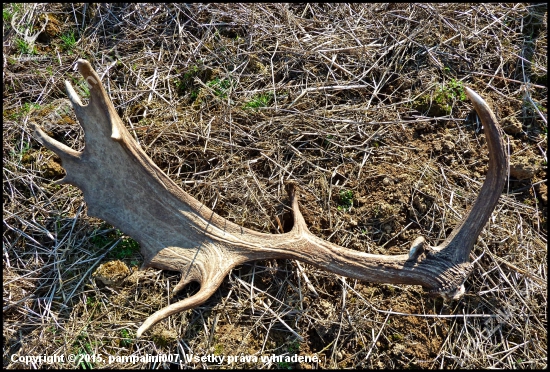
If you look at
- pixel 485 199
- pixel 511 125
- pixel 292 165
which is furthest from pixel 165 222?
pixel 511 125

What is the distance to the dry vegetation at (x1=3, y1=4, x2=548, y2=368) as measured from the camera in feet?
9.12

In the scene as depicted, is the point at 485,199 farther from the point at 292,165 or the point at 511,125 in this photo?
the point at 292,165

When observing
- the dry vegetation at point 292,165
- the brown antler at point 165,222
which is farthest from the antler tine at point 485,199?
the dry vegetation at point 292,165

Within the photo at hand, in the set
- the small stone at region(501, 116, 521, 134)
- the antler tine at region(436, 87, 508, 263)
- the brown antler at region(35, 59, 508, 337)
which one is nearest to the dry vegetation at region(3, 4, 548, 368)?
the small stone at region(501, 116, 521, 134)

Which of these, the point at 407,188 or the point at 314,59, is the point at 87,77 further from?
the point at 407,188

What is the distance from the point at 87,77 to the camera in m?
2.44

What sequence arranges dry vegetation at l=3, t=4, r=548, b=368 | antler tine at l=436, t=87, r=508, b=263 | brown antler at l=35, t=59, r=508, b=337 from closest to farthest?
antler tine at l=436, t=87, r=508, b=263
brown antler at l=35, t=59, r=508, b=337
dry vegetation at l=3, t=4, r=548, b=368

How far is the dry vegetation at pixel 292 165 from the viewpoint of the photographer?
9.12ft

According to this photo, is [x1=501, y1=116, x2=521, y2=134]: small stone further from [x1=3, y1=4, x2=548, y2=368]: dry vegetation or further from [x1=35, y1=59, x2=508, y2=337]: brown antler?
[x1=35, y1=59, x2=508, y2=337]: brown antler

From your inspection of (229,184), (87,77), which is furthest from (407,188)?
(87,77)

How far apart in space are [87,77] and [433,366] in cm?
275

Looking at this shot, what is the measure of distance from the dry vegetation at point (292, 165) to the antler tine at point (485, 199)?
1.65 ft

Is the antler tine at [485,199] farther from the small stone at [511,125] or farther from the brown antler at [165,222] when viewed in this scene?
the small stone at [511,125]

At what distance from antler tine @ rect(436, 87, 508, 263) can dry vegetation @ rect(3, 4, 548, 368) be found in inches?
19.8
